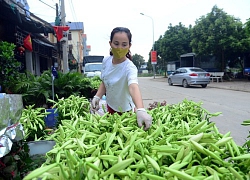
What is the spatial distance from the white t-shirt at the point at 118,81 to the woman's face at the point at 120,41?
0.22 m

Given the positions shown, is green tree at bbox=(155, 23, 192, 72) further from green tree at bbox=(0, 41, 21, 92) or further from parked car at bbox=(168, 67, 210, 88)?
green tree at bbox=(0, 41, 21, 92)

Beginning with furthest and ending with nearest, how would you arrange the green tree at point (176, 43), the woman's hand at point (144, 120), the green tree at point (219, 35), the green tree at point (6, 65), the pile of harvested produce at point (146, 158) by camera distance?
1. the green tree at point (176, 43)
2. the green tree at point (219, 35)
3. the green tree at point (6, 65)
4. the woman's hand at point (144, 120)
5. the pile of harvested produce at point (146, 158)

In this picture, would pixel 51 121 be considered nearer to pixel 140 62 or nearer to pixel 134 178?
pixel 134 178

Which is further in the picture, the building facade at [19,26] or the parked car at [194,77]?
the parked car at [194,77]

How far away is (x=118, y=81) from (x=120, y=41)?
42 centimetres

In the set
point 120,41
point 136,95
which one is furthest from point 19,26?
point 136,95

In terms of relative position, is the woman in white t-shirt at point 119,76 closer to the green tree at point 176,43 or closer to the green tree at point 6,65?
the green tree at point 6,65

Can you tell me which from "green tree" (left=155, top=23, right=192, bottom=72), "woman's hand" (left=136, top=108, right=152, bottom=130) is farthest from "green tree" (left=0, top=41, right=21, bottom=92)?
"green tree" (left=155, top=23, right=192, bottom=72)

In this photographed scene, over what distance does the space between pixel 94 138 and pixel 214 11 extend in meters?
21.0

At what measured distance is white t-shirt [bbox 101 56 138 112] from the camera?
2129mm

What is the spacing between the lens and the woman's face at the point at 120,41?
6.38 ft

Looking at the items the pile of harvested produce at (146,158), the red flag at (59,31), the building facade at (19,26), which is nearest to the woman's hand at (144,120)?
the pile of harvested produce at (146,158)

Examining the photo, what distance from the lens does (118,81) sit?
2197mm

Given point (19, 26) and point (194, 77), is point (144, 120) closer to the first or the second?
point (19, 26)
